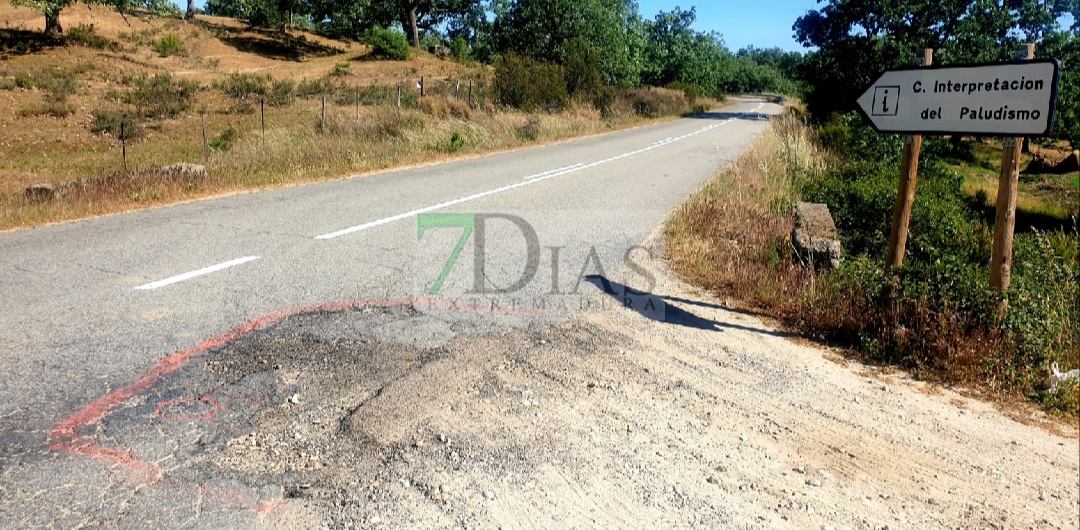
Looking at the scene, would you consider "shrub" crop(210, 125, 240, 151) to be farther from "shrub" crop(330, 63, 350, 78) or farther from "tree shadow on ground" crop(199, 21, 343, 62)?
"tree shadow on ground" crop(199, 21, 343, 62)

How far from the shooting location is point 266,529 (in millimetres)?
2771

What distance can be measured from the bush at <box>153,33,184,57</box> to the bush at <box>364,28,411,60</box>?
1240 centimetres

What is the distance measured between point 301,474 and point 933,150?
16268 mm

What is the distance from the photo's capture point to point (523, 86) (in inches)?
1110

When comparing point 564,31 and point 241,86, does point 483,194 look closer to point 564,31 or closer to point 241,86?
point 241,86

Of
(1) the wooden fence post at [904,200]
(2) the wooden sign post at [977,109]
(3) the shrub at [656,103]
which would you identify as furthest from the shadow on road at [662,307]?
(3) the shrub at [656,103]

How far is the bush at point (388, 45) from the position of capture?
2007 inches

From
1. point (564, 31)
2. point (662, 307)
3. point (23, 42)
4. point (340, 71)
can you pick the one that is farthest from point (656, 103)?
point (662, 307)

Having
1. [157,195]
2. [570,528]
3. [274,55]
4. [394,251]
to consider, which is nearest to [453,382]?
[570,528]

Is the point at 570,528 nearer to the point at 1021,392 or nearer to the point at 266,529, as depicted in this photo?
the point at 266,529

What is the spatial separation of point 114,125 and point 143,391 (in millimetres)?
24649

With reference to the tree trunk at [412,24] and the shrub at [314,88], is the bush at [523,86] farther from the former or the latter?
the tree trunk at [412,24]

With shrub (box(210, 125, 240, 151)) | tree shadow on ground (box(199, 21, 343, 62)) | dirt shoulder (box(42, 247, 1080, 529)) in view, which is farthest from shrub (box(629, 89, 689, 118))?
dirt shoulder (box(42, 247, 1080, 529))

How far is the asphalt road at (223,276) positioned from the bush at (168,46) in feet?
131
